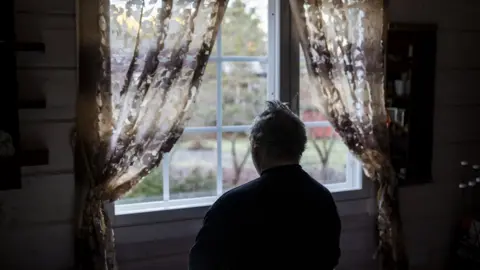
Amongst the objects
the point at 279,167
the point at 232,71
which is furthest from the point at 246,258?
the point at 232,71

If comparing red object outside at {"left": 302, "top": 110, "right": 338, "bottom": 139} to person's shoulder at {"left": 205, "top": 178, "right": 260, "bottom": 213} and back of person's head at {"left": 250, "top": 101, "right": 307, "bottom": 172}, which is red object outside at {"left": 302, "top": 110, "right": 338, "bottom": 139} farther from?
person's shoulder at {"left": 205, "top": 178, "right": 260, "bottom": 213}

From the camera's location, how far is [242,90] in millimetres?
2639

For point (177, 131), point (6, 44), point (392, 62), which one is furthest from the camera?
point (392, 62)

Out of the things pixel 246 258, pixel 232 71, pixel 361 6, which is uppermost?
pixel 361 6

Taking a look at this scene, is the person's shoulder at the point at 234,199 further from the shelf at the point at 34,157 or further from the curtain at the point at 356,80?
the curtain at the point at 356,80

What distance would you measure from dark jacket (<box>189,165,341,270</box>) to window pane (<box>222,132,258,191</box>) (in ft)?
3.30

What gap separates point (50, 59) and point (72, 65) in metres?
0.08

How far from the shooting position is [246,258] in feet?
5.14

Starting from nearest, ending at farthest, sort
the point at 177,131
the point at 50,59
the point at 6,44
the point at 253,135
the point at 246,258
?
the point at 246,258 → the point at 253,135 → the point at 6,44 → the point at 50,59 → the point at 177,131

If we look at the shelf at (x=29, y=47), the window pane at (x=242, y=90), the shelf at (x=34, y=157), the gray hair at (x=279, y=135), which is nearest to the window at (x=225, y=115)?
the window pane at (x=242, y=90)

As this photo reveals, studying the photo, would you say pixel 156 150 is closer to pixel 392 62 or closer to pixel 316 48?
pixel 316 48

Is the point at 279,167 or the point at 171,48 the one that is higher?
the point at 171,48

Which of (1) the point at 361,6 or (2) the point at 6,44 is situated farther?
(1) the point at 361,6

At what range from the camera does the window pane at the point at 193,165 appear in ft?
8.39
